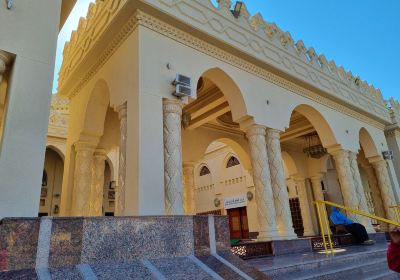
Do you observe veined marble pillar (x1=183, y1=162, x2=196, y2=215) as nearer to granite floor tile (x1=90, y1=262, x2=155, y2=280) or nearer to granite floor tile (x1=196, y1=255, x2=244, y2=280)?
granite floor tile (x1=196, y1=255, x2=244, y2=280)

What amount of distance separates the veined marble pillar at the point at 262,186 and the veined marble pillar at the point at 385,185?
678 cm

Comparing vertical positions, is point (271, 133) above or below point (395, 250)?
above

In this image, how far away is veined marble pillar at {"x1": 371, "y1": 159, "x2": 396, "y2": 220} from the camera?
11072 mm

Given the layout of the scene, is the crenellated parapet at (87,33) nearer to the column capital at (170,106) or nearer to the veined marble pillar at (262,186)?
the column capital at (170,106)

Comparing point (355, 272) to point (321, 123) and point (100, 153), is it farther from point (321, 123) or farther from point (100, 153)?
point (100, 153)

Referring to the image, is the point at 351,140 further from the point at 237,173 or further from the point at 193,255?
Answer: the point at 193,255

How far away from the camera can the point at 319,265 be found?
4.63 meters

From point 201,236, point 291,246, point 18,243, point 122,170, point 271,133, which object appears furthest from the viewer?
point 271,133

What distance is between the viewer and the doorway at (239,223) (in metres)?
15.0

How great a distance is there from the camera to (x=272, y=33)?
8688 mm

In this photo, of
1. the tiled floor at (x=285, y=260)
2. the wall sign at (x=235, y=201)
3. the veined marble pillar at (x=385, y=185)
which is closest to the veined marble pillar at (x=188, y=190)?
the tiled floor at (x=285, y=260)

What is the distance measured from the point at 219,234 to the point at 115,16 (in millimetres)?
4673

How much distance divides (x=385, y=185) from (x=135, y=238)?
11786 millimetres

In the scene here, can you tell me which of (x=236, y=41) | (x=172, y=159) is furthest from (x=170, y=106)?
(x=236, y=41)
